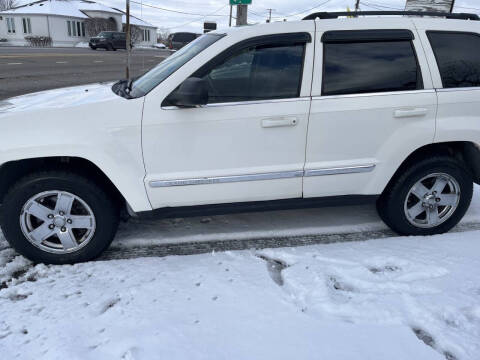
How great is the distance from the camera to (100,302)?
8.90 ft

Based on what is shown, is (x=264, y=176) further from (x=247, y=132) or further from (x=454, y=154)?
(x=454, y=154)

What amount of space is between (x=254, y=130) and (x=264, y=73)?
48 centimetres

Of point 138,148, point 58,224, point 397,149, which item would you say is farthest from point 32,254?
point 397,149

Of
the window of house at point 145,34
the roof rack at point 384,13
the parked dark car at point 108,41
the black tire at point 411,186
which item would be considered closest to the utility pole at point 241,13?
the roof rack at point 384,13

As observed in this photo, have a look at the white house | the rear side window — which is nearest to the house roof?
the white house

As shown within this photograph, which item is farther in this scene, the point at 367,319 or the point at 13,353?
the point at 367,319

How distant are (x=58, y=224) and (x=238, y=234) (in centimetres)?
151

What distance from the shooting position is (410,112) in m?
3.33

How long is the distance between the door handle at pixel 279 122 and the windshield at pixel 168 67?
750mm

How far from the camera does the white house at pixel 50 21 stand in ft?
159

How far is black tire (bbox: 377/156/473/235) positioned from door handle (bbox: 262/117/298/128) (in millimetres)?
1152

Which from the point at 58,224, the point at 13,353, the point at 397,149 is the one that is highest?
the point at 397,149

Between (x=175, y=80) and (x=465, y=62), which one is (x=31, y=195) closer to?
(x=175, y=80)

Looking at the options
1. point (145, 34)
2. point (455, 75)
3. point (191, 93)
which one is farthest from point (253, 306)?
point (145, 34)
